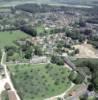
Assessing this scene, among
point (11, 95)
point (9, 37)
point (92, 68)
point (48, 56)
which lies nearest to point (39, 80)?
point (11, 95)

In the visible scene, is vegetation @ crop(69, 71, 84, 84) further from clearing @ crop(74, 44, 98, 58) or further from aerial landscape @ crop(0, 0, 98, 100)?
clearing @ crop(74, 44, 98, 58)

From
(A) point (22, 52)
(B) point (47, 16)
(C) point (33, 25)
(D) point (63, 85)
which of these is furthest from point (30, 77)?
(B) point (47, 16)

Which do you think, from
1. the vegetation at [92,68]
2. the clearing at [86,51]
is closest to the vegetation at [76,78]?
the vegetation at [92,68]

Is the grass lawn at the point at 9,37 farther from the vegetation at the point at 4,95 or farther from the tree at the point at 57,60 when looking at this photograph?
the vegetation at the point at 4,95

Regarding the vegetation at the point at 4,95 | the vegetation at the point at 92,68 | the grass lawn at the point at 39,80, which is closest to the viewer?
the vegetation at the point at 4,95

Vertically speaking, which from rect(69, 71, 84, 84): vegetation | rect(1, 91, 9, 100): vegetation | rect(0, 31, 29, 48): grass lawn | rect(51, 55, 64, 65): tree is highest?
rect(1, 91, 9, 100): vegetation

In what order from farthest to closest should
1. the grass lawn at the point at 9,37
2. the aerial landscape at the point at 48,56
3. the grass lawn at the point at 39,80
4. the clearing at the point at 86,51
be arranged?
the grass lawn at the point at 9,37 < the clearing at the point at 86,51 < the aerial landscape at the point at 48,56 < the grass lawn at the point at 39,80

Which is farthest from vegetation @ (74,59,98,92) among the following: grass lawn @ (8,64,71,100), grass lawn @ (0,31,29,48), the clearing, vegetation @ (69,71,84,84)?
grass lawn @ (0,31,29,48)
